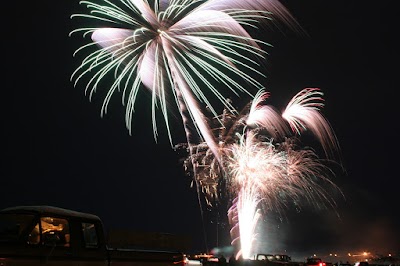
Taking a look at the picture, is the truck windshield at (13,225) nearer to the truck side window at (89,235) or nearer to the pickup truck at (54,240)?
the pickup truck at (54,240)

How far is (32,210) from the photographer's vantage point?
7508 millimetres

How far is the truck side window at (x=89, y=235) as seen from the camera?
8.20 meters

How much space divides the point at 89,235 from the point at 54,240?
924mm

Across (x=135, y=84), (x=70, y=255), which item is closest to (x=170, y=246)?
(x=70, y=255)

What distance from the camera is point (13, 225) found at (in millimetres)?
7344

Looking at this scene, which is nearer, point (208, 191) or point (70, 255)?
point (70, 255)

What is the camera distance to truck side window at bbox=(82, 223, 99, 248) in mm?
8195

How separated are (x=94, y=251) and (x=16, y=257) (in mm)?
1707

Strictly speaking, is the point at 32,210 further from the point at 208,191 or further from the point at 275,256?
the point at 275,256

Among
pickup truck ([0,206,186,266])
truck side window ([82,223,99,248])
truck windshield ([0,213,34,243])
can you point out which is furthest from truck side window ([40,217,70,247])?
truck side window ([82,223,99,248])

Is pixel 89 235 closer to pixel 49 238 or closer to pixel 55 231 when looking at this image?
pixel 55 231

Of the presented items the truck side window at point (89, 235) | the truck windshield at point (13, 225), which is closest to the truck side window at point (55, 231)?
the truck windshield at point (13, 225)

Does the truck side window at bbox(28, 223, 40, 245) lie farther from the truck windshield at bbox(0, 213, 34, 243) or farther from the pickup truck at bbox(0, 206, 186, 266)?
the truck windshield at bbox(0, 213, 34, 243)

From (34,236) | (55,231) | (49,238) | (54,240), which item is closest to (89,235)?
(55,231)
